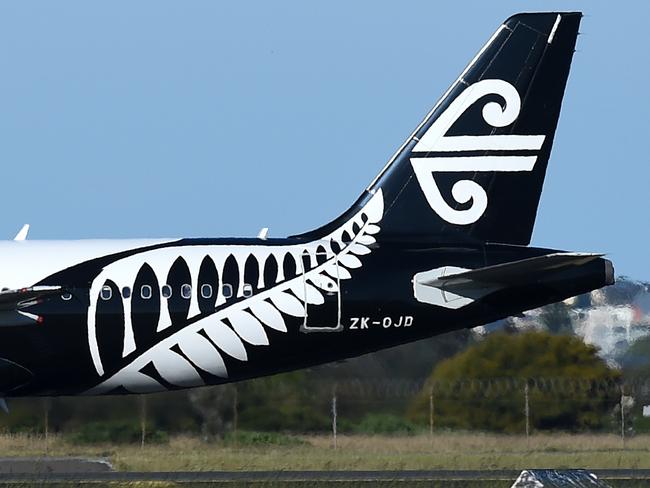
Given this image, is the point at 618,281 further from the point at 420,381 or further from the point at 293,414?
the point at 293,414

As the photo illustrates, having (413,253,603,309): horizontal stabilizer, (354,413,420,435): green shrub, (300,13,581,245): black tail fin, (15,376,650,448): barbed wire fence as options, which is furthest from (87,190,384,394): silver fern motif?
(354,413,420,435): green shrub

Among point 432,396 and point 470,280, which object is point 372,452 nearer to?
point 432,396

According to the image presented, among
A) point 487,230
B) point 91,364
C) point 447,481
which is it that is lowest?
point 447,481

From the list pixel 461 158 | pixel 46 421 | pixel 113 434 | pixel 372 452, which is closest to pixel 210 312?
pixel 113 434

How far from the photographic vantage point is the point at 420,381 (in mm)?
38906

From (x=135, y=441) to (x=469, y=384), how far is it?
7200 mm

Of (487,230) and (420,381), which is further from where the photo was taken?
(420,381)

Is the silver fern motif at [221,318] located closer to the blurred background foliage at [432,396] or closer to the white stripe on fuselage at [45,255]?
the white stripe on fuselage at [45,255]

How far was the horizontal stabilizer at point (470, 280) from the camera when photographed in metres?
33.8

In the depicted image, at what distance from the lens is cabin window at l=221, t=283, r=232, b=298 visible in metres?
34.4

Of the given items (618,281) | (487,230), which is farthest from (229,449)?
(618,281)

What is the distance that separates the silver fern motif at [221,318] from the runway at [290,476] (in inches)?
73.7

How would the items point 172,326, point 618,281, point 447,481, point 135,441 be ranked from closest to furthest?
point 447,481
point 172,326
point 135,441
point 618,281

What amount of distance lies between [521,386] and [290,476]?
7901mm
